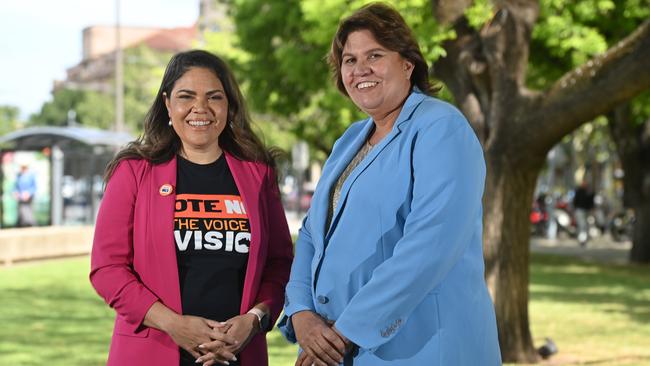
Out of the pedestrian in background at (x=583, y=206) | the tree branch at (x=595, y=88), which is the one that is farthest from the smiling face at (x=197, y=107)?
the pedestrian in background at (x=583, y=206)

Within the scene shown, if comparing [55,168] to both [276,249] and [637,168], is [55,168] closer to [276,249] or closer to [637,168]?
[637,168]

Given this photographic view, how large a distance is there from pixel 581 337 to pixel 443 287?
1031cm

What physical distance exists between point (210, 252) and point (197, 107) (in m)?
0.52

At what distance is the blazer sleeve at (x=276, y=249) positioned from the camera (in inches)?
170

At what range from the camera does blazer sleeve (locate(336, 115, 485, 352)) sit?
3543 mm

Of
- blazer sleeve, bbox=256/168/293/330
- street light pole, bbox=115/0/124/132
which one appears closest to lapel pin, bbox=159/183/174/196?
blazer sleeve, bbox=256/168/293/330

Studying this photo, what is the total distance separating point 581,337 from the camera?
1354 cm

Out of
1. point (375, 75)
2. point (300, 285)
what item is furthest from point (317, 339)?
point (375, 75)

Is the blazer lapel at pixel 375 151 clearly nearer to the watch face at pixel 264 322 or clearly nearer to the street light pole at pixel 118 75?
the watch face at pixel 264 322

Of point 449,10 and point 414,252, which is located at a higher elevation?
point 449,10

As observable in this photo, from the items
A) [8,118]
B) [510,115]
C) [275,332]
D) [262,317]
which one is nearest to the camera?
[262,317]

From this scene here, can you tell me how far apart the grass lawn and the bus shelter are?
6326 mm

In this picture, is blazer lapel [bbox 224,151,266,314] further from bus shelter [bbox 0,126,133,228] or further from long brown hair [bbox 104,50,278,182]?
bus shelter [bbox 0,126,133,228]

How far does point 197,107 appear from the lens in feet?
14.0
